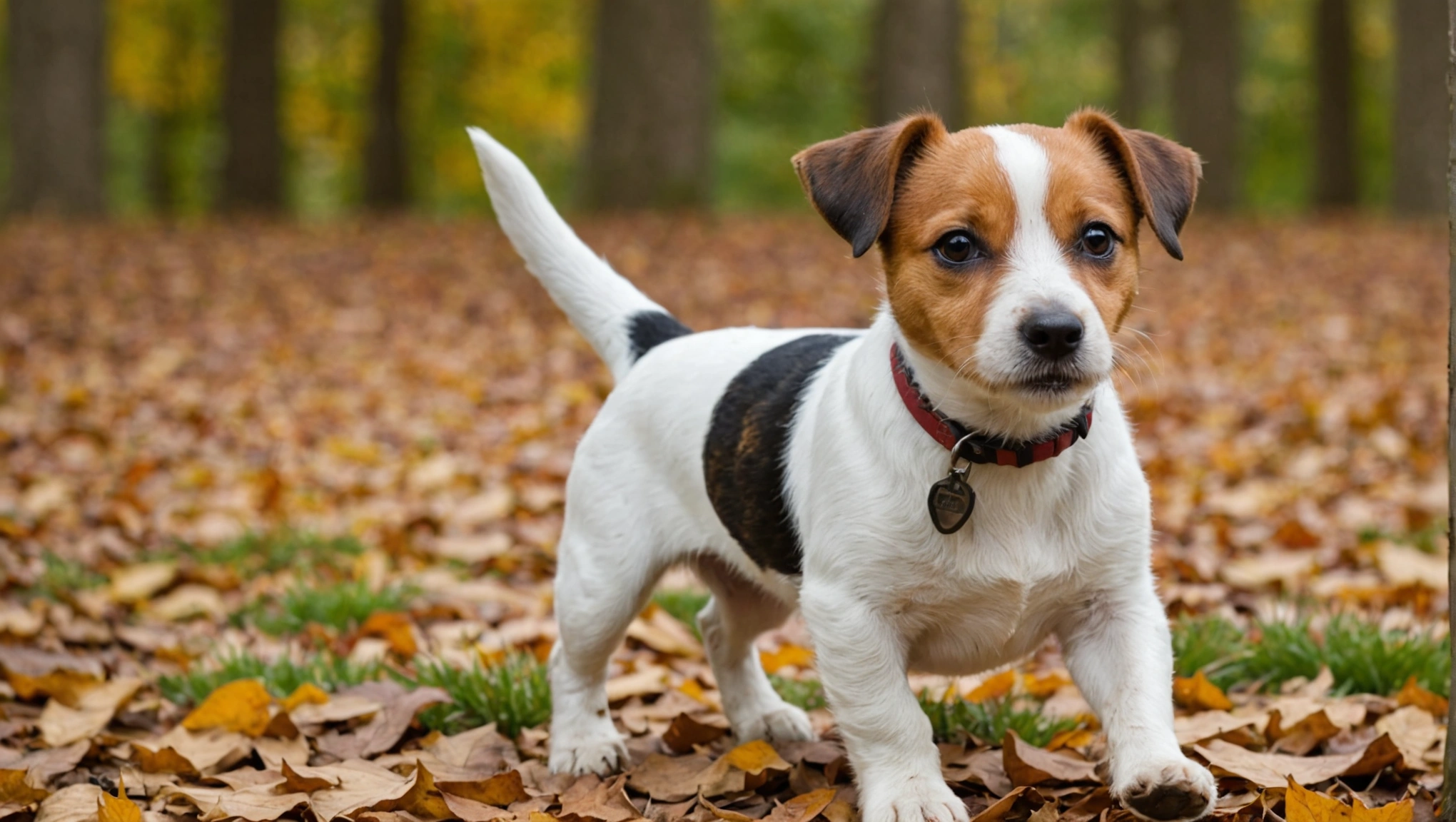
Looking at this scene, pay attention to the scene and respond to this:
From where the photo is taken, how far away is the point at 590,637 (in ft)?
12.5

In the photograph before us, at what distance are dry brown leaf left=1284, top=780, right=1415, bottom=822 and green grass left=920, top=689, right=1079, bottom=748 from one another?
0.95 m

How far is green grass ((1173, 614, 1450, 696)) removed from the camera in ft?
13.5

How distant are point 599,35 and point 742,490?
14.3m

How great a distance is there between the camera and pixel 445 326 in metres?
12.0

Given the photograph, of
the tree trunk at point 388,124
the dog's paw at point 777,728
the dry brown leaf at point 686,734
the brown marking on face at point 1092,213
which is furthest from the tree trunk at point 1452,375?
the tree trunk at point 388,124

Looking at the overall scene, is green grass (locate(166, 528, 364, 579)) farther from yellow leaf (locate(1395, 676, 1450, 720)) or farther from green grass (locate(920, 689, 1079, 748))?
yellow leaf (locate(1395, 676, 1450, 720))

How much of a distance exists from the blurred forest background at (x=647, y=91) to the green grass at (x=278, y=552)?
10.9 meters

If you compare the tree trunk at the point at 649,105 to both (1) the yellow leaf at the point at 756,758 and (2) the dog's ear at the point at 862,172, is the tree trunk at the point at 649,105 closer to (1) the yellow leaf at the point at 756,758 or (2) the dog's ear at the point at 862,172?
(2) the dog's ear at the point at 862,172

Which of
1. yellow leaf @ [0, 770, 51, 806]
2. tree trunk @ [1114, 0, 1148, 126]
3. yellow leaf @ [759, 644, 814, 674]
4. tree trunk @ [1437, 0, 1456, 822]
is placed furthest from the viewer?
tree trunk @ [1114, 0, 1148, 126]

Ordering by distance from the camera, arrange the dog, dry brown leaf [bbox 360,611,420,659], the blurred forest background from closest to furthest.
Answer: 1. the dog
2. dry brown leaf [bbox 360,611,420,659]
3. the blurred forest background

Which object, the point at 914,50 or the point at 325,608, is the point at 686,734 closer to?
the point at 325,608

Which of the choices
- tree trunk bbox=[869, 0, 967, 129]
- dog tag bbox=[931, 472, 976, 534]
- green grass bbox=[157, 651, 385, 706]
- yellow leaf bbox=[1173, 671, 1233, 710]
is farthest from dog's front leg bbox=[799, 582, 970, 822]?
tree trunk bbox=[869, 0, 967, 129]

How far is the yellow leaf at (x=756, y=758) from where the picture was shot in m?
3.55

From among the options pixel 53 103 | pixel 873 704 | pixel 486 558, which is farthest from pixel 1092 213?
pixel 53 103
